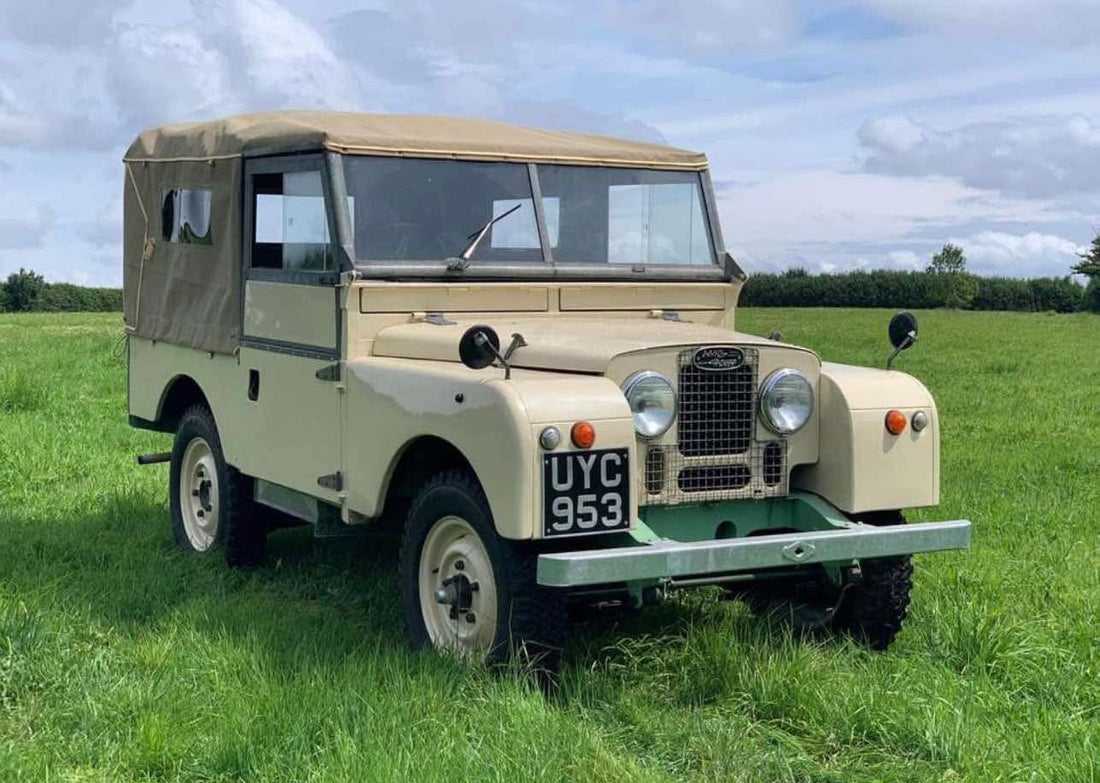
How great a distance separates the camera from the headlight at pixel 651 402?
17.5ft

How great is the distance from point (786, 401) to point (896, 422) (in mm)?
490

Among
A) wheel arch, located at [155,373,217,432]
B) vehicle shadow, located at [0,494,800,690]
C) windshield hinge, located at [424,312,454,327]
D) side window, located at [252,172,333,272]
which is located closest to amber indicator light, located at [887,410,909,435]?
vehicle shadow, located at [0,494,800,690]

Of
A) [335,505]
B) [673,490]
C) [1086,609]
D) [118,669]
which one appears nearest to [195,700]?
[118,669]

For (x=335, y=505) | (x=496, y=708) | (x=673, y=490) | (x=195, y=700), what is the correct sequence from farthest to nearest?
1. (x=335, y=505)
2. (x=673, y=490)
3. (x=195, y=700)
4. (x=496, y=708)

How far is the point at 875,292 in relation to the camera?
5759 cm

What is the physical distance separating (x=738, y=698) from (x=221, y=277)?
3.84 meters

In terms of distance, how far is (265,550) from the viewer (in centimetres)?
773

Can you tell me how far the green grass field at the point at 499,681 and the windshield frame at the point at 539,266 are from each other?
63.5 inches

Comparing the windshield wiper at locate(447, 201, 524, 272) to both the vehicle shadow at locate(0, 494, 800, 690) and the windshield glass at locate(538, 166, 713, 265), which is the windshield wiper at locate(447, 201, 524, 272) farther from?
the vehicle shadow at locate(0, 494, 800, 690)

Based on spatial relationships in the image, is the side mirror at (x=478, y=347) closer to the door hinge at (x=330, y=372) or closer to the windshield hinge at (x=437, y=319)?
the windshield hinge at (x=437, y=319)

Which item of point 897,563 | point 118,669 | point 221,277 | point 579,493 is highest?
point 221,277

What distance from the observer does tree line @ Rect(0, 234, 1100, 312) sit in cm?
5538

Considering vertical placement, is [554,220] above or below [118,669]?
above

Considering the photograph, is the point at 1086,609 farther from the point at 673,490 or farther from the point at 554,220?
the point at 554,220
